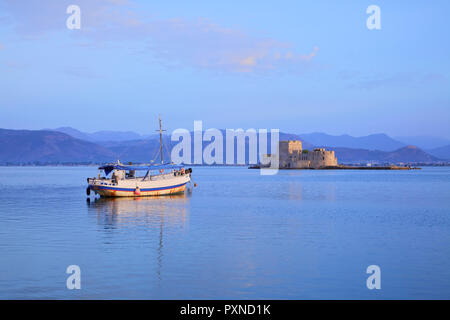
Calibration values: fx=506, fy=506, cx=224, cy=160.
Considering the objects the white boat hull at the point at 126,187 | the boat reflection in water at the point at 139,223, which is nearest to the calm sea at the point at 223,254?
the boat reflection in water at the point at 139,223

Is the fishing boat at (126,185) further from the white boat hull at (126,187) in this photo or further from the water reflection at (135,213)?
the water reflection at (135,213)

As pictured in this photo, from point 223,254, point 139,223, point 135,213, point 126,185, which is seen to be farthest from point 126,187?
point 223,254

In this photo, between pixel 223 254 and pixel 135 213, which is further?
pixel 135 213

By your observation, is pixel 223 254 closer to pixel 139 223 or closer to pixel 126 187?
pixel 139 223

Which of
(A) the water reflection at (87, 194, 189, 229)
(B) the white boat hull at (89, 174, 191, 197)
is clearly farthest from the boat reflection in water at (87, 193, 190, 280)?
(B) the white boat hull at (89, 174, 191, 197)

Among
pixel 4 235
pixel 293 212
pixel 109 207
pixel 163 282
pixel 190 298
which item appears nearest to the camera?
pixel 190 298

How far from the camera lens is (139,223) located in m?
26.8

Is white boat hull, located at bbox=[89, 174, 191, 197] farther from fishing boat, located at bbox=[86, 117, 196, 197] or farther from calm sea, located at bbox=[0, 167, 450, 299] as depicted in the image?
calm sea, located at bbox=[0, 167, 450, 299]

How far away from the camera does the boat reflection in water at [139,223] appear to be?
1980 centimetres

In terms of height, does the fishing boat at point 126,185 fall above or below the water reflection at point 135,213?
above
